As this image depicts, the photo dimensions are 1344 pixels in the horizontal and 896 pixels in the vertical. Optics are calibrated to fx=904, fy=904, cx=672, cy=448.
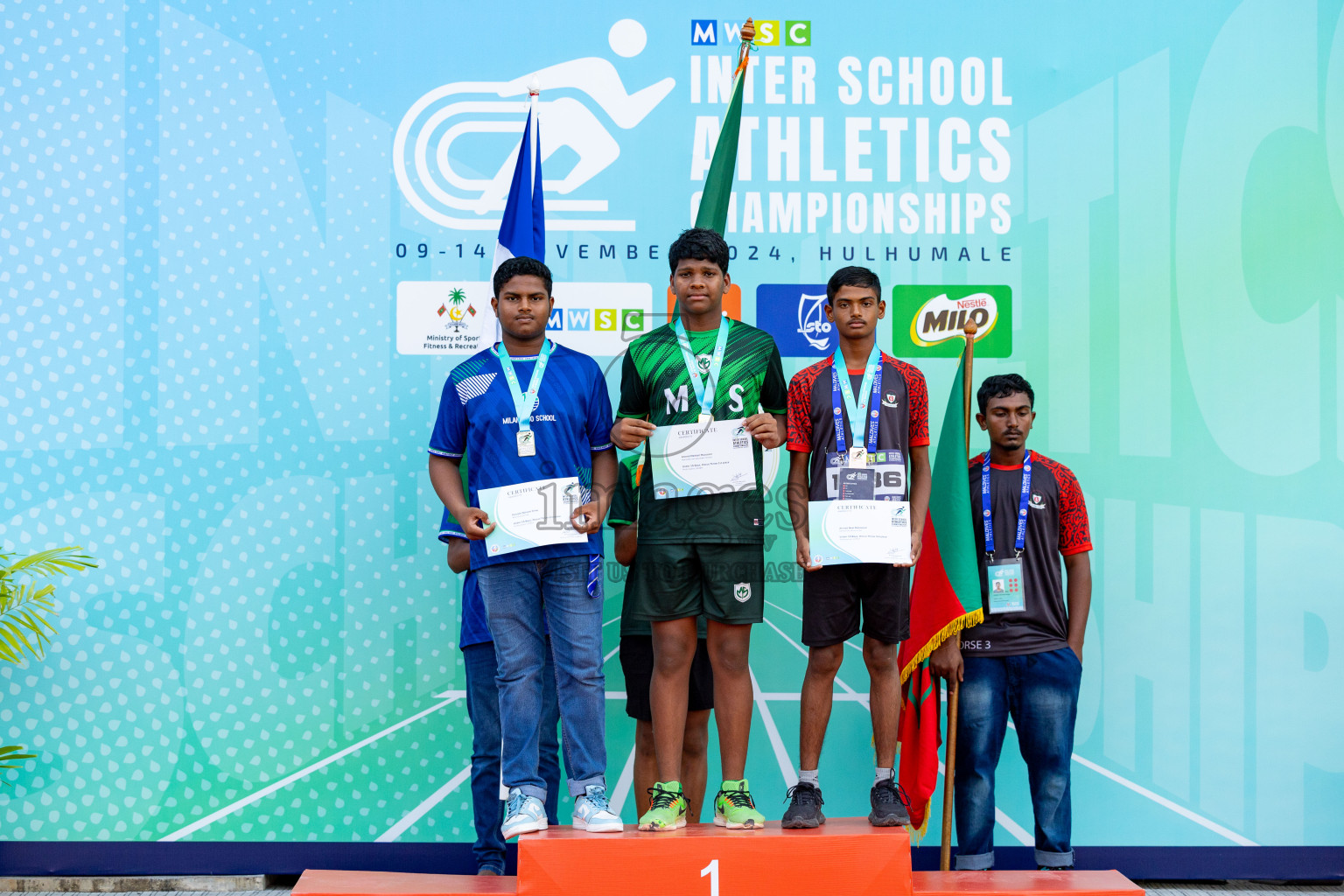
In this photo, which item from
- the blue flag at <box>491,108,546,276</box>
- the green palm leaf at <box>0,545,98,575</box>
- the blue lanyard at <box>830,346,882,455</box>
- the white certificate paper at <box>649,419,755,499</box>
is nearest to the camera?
the white certificate paper at <box>649,419,755,499</box>

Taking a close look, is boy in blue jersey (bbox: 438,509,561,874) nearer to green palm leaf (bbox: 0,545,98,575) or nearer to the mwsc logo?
green palm leaf (bbox: 0,545,98,575)

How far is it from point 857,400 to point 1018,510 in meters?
0.78

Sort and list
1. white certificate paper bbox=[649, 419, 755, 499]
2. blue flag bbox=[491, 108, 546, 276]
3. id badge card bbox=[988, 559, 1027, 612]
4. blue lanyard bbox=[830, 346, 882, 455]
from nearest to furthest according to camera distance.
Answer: white certificate paper bbox=[649, 419, 755, 499]
blue lanyard bbox=[830, 346, 882, 455]
id badge card bbox=[988, 559, 1027, 612]
blue flag bbox=[491, 108, 546, 276]

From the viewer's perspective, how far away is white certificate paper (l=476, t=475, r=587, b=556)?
2.59 metres

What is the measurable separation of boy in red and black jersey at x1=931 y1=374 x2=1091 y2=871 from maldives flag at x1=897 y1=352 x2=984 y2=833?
91mm

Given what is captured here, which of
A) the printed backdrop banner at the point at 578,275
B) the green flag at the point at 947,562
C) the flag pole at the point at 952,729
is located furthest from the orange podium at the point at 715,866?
the printed backdrop banner at the point at 578,275

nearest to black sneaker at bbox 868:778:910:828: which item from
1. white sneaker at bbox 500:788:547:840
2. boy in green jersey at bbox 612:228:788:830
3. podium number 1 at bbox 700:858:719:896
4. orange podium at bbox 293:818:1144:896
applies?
orange podium at bbox 293:818:1144:896

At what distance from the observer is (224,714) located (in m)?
3.57

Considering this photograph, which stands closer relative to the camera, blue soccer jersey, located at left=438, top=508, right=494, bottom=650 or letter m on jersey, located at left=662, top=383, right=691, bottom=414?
letter m on jersey, located at left=662, top=383, right=691, bottom=414

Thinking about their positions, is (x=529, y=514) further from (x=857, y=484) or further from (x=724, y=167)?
(x=724, y=167)

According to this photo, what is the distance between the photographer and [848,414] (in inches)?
108

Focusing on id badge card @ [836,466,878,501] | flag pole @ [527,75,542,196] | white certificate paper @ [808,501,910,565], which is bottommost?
white certificate paper @ [808,501,910,565]

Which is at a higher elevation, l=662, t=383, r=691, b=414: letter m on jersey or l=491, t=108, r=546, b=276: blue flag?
l=491, t=108, r=546, b=276: blue flag

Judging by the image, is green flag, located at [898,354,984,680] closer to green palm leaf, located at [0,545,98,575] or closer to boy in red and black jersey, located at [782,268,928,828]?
boy in red and black jersey, located at [782,268,928,828]
